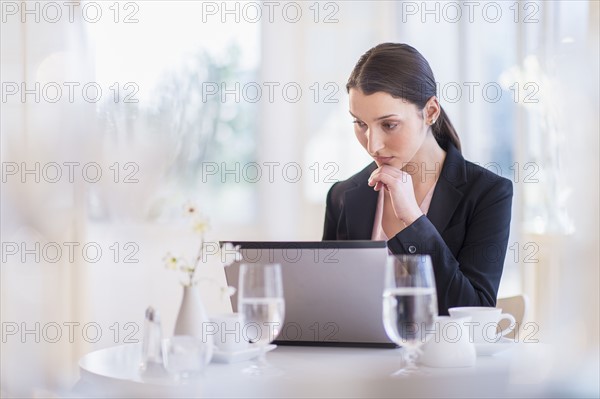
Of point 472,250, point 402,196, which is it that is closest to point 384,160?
point 402,196

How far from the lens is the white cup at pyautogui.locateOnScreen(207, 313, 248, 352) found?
1.38 m

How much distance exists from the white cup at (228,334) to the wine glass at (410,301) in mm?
326

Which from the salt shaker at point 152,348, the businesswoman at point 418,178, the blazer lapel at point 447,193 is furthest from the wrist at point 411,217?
the salt shaker at point 152,348

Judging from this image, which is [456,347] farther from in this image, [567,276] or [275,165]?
[275,165]

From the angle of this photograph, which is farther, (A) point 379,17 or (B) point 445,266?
(A) point 379,17

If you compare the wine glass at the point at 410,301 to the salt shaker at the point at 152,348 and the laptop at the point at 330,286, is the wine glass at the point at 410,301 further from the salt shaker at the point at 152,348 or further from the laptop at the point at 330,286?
the salt shaker at the point at 152,348

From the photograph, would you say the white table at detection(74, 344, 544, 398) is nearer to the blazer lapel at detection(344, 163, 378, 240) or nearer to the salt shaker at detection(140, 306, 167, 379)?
the salt shaker at detection(140, 306, 167, 379)

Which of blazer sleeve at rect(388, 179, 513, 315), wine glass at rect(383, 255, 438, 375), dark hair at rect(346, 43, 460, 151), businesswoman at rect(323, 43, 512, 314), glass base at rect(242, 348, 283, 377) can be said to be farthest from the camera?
dark hair at rect(346, 43, 460, 151)

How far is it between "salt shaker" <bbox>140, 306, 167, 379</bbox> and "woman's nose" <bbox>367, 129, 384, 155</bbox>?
3.08ft

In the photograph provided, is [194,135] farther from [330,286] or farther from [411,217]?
[330,286]

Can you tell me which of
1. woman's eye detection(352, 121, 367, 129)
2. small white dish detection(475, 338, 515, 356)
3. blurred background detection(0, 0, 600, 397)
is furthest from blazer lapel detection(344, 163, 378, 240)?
blurred background detection(0, 0, 600, 397)

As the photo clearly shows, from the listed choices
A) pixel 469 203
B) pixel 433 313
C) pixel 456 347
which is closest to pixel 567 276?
pixel 469 203

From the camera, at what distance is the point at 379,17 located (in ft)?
13.4

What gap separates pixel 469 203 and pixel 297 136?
82.3 inches
